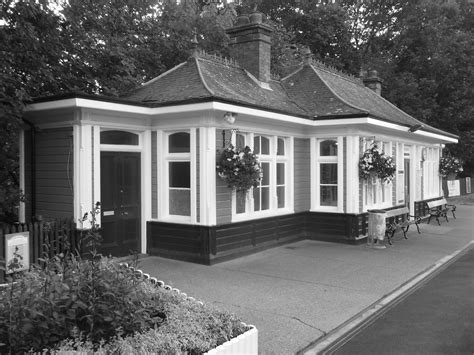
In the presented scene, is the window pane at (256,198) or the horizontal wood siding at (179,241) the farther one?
the window pane at (256,198)

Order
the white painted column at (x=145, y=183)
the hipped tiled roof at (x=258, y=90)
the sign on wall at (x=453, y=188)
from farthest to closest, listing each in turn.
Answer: the sign on wall at (x=453, y=188) < the white painted column at (x=145, y=183) < the hipped tiled roof at (x=258, y=90)

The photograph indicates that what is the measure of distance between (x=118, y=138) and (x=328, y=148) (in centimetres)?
579

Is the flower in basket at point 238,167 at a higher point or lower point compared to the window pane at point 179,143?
lower

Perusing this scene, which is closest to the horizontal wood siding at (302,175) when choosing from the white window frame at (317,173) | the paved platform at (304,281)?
the white window frame at (317,173)

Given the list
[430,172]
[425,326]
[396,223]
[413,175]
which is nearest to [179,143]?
[425,326]

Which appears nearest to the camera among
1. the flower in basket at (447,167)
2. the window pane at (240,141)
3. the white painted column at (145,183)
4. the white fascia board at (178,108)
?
the white fascia board at (178,108)

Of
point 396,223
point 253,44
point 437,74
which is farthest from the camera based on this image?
point 437,74

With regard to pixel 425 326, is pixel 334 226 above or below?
above

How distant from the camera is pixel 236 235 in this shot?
10.2 meters

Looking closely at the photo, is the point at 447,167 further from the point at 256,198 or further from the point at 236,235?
the point at 236,235

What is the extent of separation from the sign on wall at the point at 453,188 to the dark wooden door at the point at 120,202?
27.9m

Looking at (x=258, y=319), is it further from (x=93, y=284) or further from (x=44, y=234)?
(x=44, y=234)

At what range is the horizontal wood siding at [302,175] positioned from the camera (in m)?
12.6

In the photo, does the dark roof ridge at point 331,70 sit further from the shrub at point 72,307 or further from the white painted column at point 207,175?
the shrub at point 72,307
